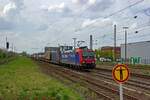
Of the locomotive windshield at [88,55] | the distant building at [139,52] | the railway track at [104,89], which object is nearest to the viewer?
the railway track at [104,89]

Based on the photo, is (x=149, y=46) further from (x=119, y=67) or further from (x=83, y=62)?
(x=119, y=67)

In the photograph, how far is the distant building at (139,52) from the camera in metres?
89.4

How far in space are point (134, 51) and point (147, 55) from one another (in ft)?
25.4

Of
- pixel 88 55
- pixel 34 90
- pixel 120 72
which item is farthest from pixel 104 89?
pixel 88 55

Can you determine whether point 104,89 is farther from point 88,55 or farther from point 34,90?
point 88,55

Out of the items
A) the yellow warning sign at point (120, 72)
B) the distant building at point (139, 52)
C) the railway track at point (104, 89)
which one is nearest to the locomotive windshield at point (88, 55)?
the railway track at point (104, 89)

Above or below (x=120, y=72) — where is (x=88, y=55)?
above

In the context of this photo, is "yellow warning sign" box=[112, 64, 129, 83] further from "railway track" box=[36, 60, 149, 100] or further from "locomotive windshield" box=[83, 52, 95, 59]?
"locomotive windshield" box=[83, 52, 95, 59]

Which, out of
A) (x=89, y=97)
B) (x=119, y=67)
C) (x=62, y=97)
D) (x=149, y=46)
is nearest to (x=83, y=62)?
(x=89, y=97)

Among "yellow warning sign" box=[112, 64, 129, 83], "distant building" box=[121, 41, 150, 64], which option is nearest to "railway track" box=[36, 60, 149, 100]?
"yellow warning sign" box=[112, 64, 129, 83]

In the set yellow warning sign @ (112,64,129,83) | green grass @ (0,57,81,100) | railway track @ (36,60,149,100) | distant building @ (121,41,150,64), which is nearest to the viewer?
yellow warning sign @ (112,64,129,83)

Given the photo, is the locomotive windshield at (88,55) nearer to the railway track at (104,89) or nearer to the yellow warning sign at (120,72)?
the railway track at (104,89)

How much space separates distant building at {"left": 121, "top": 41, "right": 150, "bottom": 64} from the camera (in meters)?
89.4

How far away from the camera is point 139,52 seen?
96812 mm
